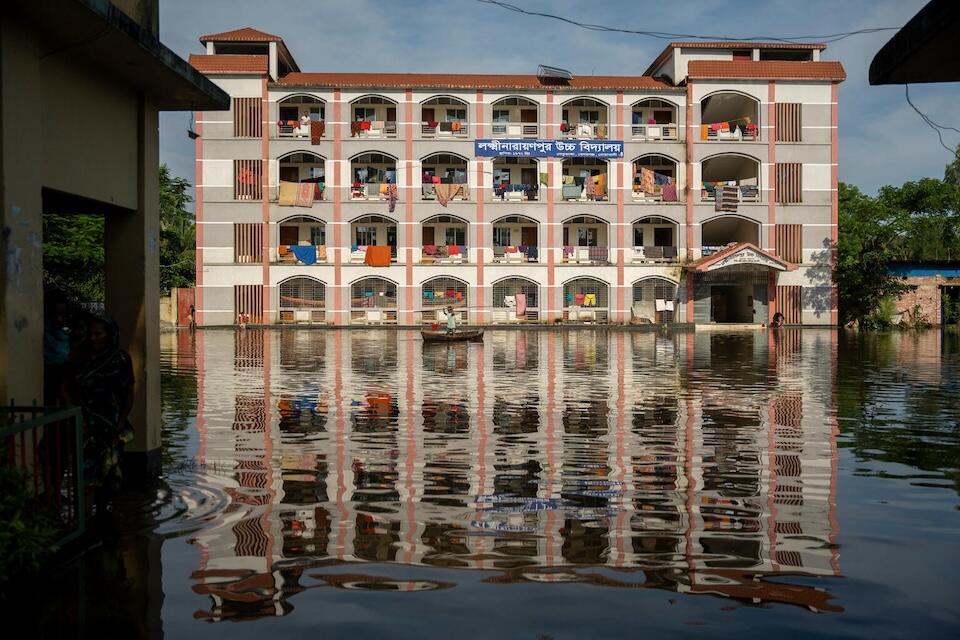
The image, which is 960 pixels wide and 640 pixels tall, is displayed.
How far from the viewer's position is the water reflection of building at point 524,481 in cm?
537

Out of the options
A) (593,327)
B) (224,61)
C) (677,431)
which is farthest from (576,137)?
(677,431)

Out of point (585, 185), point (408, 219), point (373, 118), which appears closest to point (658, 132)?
point (585, 185)

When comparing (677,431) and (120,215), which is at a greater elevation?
(120,215)

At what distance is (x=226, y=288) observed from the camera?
45.7 m

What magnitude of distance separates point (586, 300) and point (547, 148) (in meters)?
8.71

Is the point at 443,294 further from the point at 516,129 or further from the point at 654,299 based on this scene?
the point at 654,299

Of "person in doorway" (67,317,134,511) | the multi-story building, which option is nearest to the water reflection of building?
"person in doorway" (67,317,134,511)

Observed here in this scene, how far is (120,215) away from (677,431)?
6947 millimetres

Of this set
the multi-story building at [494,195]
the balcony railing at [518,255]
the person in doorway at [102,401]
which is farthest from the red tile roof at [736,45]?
the person in doorway at [102,401]

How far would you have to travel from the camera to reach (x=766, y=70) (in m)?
46.4

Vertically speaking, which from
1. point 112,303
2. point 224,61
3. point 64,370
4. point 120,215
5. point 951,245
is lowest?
point 64,370

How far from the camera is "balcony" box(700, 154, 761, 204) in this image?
4675 cm

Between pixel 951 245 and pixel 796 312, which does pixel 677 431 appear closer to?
pixel 796 312

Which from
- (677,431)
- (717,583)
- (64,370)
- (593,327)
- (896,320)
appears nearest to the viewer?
(717,583)
